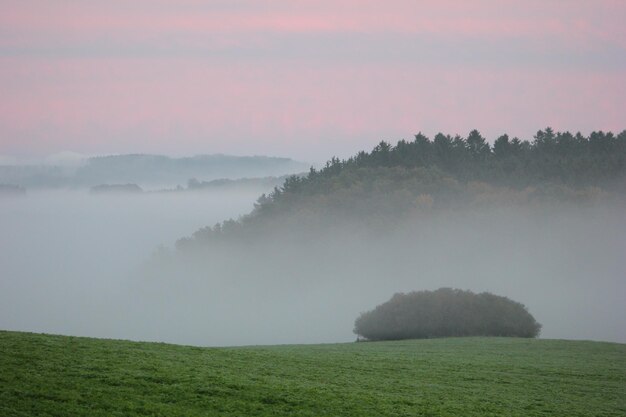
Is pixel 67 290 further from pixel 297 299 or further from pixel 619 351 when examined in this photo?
pixel 619 351

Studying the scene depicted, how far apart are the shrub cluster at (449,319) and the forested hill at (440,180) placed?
217 feet

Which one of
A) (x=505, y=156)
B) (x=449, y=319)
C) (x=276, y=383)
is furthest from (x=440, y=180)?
(x=276, y=383)

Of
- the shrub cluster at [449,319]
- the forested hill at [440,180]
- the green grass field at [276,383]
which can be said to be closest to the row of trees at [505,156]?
the forested hill at [440,180]

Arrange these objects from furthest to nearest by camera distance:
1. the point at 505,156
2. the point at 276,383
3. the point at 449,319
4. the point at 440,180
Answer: the point at 505,156 < the point at 440,180 < the point at 449,319 < the point at 276,383

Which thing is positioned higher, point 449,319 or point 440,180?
point 440,180

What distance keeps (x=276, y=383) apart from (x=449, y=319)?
28317 mm

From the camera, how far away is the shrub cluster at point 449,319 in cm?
4647

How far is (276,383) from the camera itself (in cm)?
1959

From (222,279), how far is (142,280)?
2240 centimetres

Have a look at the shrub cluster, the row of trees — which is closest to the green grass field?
the shrub cluster

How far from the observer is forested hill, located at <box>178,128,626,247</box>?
116 metres

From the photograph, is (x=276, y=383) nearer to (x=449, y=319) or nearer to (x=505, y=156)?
(x=449, y=319)

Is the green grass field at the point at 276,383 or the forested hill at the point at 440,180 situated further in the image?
the forested hill at the point at 440,180

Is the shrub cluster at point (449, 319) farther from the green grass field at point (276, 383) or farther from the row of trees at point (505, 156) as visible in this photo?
the row of trees at point (505, 156)
